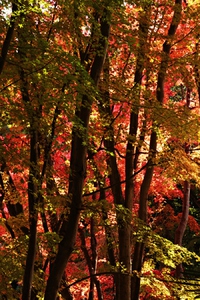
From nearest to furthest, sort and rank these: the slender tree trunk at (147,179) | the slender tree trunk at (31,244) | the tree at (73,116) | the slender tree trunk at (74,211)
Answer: the tree at (73,116) < the slender tree trunk at (74,211) < the slender tree trunk at (31,244) < the slender tree trunk at (147,179)

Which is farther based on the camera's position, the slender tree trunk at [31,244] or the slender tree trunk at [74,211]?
the slender tree trunk at [31,244]

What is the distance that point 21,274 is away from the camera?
534 cm

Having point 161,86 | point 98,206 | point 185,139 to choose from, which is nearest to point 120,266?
point 98,206

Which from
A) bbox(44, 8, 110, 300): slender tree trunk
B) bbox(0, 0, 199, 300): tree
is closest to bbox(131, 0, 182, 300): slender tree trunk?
bbox(0, 0, 199, 300): tree

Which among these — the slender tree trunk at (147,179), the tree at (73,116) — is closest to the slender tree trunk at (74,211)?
the tree at (73,116)

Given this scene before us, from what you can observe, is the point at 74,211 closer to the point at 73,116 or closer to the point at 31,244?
the point at 31,244

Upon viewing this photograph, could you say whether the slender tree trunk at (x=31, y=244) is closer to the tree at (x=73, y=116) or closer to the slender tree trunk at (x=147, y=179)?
the tree at (x=73, y=116)

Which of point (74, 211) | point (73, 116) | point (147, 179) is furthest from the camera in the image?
point (147, 179)

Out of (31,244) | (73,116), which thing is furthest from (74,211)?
(73,116)

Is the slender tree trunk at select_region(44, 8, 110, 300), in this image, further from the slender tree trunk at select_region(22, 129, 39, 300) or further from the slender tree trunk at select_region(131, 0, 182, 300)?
the slender tree trunk at select_region(131, 0, 182, 300)

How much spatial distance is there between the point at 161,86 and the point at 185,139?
1.83m

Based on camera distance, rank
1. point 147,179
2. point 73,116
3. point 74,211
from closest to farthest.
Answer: point 73,116, point 74,211, point 147,179

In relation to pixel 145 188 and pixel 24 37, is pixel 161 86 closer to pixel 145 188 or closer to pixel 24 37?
pixel 145 188

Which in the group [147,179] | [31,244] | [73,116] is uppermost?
[147,179]
